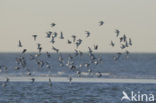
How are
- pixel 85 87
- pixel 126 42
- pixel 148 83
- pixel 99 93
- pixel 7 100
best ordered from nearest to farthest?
1. pixel 126 42
2. pixel 7 100
3. pixel 99 93
4. pixel 85 87
5. pixel 148 83

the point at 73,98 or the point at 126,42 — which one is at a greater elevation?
the point at 126,42

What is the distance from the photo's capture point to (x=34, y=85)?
60875 mm

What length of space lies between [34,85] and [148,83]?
10.0 metres

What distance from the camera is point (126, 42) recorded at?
154 ft

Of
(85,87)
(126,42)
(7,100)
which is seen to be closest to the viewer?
(126,42)

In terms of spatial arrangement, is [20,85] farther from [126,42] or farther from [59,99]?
[126,42]

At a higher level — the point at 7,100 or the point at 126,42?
the point at 126,42

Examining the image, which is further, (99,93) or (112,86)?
(112,86)

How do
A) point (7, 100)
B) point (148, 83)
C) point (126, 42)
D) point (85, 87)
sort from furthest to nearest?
point (148, 83) → point (85, 87) → point (7, 100) → point (126, 42)

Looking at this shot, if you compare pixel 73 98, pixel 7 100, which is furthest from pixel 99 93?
pixel 7 100

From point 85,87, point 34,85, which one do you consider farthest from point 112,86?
point 34,85

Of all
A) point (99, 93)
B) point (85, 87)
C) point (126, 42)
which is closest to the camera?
point (126, 42)

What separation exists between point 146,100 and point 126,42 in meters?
5.59

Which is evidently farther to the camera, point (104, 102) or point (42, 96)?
point (42, 96)
